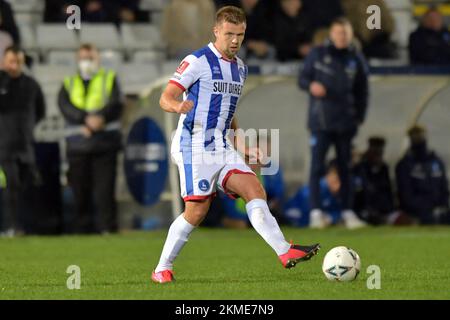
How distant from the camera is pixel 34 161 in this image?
618 inches

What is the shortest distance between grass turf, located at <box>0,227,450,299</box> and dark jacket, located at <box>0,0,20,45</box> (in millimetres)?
2927

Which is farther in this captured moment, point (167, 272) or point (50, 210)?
point (50, 210)

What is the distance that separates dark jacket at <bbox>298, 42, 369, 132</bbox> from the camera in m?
15.7

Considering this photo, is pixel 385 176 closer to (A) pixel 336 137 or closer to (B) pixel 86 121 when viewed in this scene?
(A) pixel 336 137

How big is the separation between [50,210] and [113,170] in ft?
3.05

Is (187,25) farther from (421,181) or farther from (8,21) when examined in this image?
(421,181)

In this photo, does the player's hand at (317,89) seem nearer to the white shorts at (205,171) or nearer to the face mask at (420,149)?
the face mask at (420,149)

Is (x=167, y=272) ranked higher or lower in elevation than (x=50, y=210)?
higher

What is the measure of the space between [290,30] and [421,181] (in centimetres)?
330

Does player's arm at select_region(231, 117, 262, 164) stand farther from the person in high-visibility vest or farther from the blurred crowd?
the person in high-visibility vest

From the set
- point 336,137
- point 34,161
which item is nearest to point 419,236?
point 336,137

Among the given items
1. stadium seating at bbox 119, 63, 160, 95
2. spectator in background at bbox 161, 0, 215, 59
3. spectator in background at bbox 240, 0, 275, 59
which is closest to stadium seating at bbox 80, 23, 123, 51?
spectator in background at bbox 161, 0, 215, 59

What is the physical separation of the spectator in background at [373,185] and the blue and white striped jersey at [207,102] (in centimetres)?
778

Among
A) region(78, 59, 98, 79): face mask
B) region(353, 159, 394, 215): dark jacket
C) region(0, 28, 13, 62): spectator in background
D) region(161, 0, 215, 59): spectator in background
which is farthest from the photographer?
region(161, 0, 215, 59): spectator in background
